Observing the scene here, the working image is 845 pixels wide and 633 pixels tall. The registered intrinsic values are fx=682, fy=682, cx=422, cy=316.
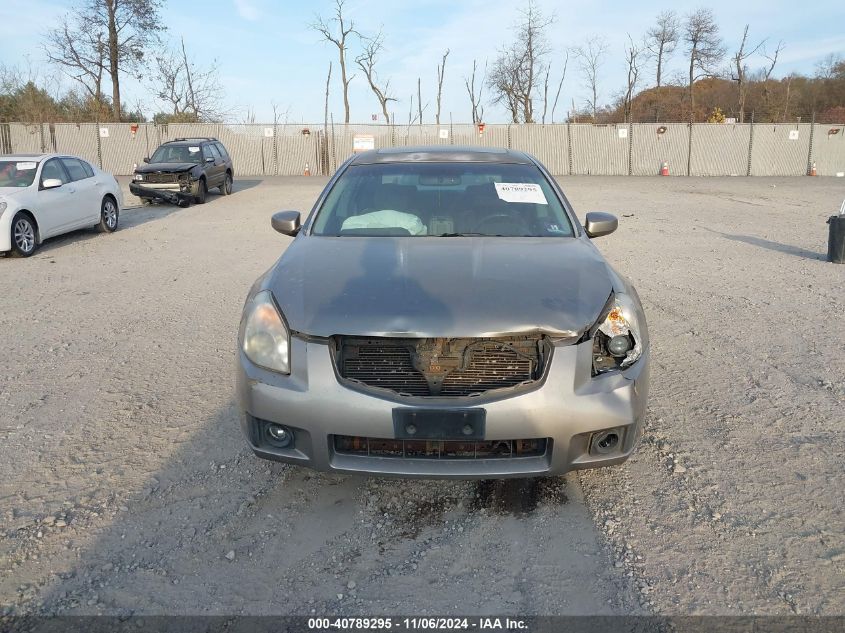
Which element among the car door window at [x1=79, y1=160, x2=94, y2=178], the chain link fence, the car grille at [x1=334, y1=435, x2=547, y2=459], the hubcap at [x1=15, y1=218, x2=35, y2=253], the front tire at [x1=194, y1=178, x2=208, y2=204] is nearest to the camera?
the car grille at [x1=334, y1=435, x2=547, y2=459]

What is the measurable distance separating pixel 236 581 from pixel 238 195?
67.5 feet

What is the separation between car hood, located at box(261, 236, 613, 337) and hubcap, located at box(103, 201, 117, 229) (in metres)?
10.7

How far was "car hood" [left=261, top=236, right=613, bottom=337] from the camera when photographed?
9.13ft

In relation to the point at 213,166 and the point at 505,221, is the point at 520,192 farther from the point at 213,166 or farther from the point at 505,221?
the point at 213,166

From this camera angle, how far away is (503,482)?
3350 millimetres

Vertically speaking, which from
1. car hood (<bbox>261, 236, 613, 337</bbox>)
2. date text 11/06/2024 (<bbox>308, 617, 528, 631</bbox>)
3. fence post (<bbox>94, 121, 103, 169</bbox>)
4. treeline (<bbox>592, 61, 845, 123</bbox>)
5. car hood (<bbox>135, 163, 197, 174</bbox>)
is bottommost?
date text 11/06/2024 (<bbox>308, 617, 528, 631</bbox>)

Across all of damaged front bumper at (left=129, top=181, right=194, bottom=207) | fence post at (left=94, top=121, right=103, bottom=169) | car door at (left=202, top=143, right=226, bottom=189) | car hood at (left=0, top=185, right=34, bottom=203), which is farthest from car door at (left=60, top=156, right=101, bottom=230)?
fence post at (left=94, top=121, right=103, bottom=169)

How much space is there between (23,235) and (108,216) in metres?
2.80

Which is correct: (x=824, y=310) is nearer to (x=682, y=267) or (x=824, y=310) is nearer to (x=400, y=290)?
(x=682, y=267)

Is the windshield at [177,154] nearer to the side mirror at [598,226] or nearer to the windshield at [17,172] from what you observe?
the windshield at [17,172]

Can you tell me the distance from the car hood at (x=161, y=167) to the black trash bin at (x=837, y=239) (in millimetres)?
14793

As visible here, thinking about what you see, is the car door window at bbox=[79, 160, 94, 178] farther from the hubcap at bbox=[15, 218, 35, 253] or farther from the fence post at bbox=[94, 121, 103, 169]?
the fence post at bbox=[94, 121, 103, 169]

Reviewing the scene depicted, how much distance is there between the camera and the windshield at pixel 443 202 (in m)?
4.12

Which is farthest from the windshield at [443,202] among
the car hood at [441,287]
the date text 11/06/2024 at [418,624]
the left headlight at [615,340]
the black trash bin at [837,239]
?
the black trash bin at [837,239]
